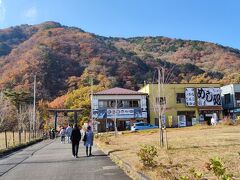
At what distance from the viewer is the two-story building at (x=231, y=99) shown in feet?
207

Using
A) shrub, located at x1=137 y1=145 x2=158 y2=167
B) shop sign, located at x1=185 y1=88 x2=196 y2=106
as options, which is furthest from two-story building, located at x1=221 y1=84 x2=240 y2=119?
shrub, located at x1=137 y1=145 x2=158 y2=167

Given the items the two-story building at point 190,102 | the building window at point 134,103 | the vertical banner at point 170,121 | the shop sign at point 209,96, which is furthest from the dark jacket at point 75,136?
the shop sign at point 209,96

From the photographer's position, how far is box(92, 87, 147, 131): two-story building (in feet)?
204

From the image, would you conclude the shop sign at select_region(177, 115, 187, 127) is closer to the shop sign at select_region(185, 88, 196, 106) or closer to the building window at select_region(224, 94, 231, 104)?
the shop sign at select_region(185, 88, 196, 106)

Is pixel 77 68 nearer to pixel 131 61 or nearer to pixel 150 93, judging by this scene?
pixel 131 61

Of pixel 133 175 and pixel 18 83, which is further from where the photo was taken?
pixel 18 83

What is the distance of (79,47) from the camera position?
12269cm

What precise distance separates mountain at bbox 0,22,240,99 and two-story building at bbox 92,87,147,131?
29.9 ft

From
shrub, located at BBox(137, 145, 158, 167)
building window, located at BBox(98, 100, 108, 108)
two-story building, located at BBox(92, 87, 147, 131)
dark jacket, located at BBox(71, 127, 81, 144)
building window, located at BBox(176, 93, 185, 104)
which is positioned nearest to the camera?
shrub, located at BBox(137, 145, 158, 167)

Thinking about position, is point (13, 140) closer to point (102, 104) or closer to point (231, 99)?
point (102, 104)

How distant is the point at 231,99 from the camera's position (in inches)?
2527

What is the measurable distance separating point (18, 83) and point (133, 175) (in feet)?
271

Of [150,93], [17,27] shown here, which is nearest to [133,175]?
[150,93]

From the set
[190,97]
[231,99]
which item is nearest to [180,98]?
[190,97]
